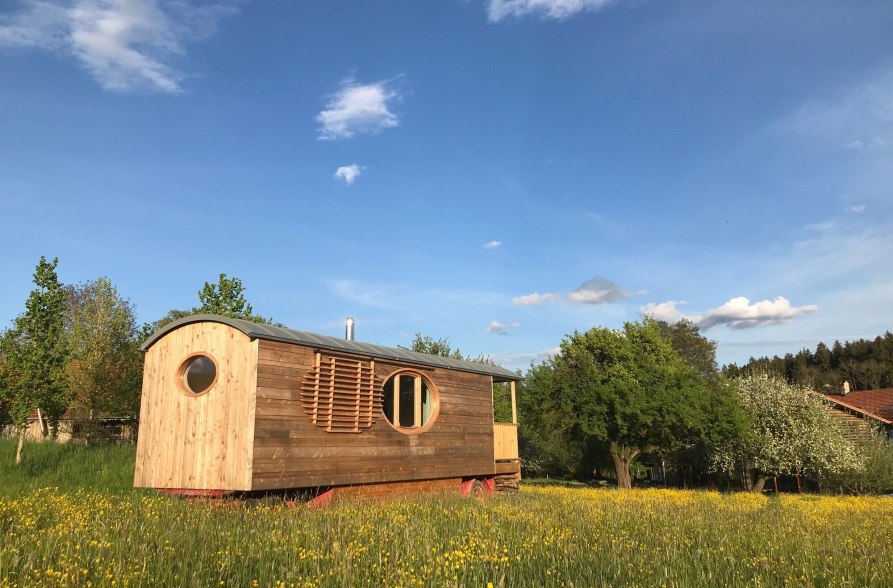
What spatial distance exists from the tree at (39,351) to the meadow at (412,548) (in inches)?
347

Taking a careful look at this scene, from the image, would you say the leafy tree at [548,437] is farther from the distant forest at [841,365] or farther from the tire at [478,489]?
the distant forest at [841,365]

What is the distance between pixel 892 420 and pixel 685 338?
2133 cm

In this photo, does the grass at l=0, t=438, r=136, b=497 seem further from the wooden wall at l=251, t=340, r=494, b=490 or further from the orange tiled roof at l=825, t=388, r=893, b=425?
the orange tiled roof at l=825, t=388, r=893, b=425

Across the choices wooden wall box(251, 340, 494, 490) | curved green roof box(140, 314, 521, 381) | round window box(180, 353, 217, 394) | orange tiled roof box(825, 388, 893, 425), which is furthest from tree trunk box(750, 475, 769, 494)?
round window box(180, 353, 217, 394)

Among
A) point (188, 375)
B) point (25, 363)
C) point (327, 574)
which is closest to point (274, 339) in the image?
point (188, 375)

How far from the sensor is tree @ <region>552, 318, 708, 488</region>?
77.6 ft

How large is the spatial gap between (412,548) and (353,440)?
21.5ft

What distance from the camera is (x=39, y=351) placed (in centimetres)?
1670

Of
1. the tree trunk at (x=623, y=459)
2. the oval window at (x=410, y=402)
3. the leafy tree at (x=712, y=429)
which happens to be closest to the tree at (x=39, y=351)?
the oval window at (x=410, y=402)

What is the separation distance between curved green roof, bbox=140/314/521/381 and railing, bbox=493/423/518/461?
2.52m

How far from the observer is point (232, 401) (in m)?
11.1

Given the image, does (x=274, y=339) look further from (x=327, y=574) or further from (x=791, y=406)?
(x=791, y=406)

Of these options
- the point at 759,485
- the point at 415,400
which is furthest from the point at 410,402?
the point at 759,485

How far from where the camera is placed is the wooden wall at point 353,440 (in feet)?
36.2
